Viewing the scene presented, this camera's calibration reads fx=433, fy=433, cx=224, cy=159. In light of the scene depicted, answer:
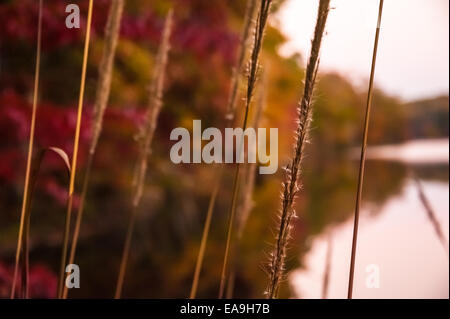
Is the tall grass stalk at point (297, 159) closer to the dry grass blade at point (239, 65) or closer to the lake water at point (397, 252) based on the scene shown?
the dry grass blade at point (239, 65)

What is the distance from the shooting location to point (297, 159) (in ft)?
1.29

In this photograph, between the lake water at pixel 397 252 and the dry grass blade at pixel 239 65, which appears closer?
the dry grass blade at pixel 239 65

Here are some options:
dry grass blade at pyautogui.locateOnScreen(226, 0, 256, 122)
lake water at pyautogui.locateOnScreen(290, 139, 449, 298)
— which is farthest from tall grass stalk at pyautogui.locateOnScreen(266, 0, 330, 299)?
lake water at pyautogui.locateOnScreen(290, 139, 449, 298)

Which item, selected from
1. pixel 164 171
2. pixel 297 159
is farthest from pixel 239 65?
pixel 164 171

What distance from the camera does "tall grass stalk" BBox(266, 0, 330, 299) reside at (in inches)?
15.0

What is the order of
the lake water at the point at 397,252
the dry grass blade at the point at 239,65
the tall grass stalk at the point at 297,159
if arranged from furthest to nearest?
the lake water at the point at 397,252 < the dry grass blade at the point at 239,65 < the tall grass stalk at the point at 297,159

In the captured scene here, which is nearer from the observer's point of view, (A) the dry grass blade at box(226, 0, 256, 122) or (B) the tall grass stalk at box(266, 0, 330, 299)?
(B) the tall grass stalk at box(266, 0, 330, 299)

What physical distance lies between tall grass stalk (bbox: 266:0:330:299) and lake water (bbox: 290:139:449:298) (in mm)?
391

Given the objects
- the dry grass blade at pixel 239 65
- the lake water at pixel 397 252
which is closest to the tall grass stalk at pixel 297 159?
the dry grass blade at pixel 239 65

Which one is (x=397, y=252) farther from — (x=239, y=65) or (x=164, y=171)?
(x=239, y=65)

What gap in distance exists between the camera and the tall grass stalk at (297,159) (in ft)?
1.25

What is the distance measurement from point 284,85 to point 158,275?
9.46 feet

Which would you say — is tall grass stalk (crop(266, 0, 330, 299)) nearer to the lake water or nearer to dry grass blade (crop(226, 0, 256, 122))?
dry grass blade (crop(226, 0, 256, 122))

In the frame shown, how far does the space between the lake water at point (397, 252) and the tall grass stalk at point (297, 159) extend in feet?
1.28
